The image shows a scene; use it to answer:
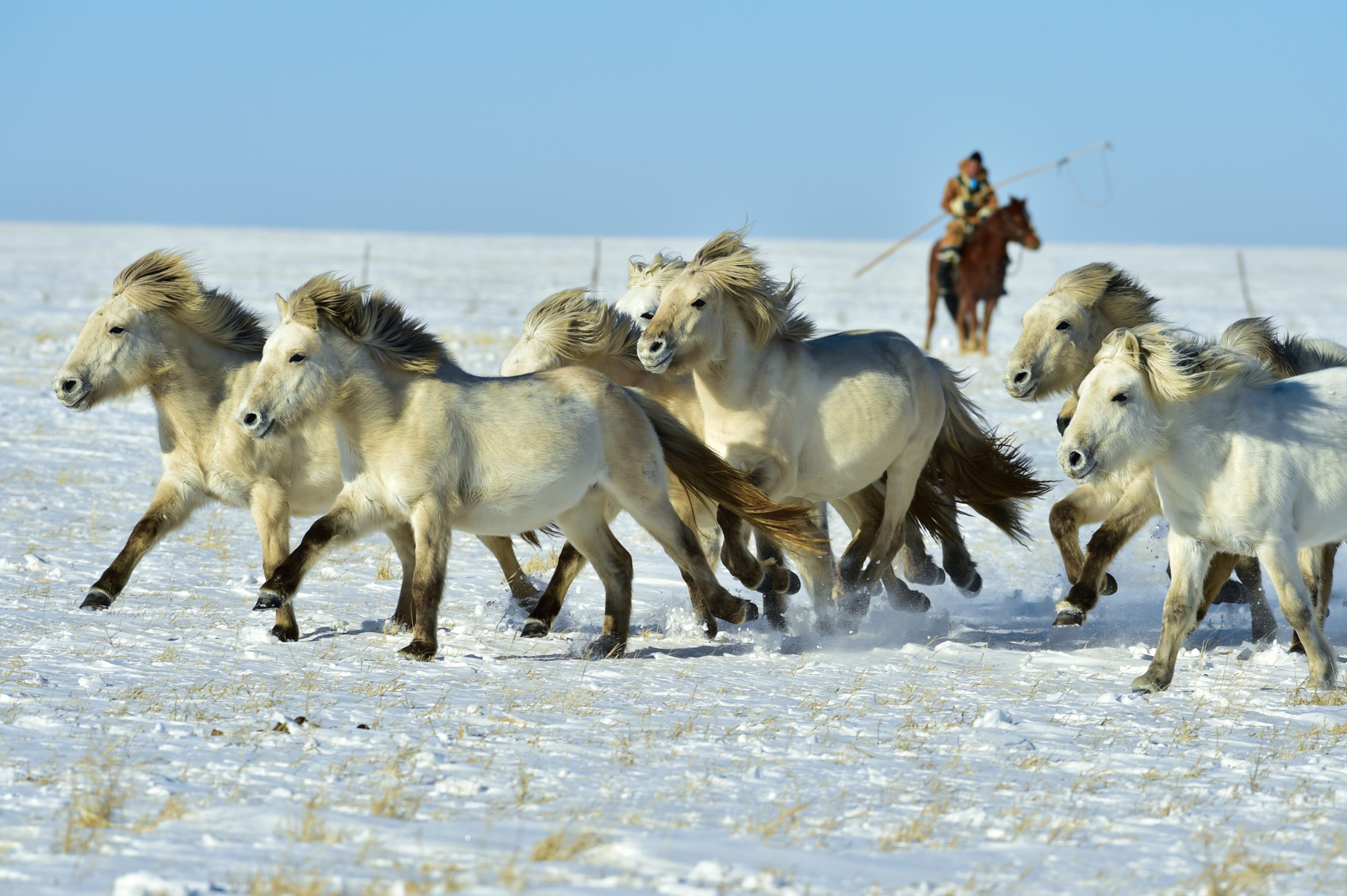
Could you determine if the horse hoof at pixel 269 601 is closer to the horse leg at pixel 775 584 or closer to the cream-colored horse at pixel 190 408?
the cream-colored horse at pixel 190 408

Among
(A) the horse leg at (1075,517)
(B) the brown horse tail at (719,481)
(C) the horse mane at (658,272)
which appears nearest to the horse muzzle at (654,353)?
(B) the brown horse tail at (719,481)

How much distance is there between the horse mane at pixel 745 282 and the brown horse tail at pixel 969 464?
1.51m

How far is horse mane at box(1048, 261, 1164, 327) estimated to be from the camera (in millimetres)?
7191

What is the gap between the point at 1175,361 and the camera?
5.48m

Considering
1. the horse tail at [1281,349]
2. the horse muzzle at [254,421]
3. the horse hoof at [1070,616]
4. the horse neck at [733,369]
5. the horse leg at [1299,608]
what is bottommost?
the horse hoof at [1070,616]

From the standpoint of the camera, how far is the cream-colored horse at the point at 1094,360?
6531mm

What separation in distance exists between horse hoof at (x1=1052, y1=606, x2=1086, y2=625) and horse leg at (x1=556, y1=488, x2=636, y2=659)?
1.71m

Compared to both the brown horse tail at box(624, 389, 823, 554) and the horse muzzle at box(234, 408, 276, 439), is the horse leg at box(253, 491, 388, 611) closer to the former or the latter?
the horse muzzle at box(234, 408, 276, 439)

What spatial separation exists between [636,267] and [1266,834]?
5511 mm

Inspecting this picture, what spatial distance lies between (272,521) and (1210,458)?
4.10m

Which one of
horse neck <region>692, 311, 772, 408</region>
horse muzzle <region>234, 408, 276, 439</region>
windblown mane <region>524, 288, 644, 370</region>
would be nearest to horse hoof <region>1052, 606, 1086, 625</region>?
horse neck <region>692, 311, 772, 408</region>

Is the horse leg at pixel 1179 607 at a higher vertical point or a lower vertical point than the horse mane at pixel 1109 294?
lower

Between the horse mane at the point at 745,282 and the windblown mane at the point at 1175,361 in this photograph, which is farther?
the horse mane at the point at 745,282

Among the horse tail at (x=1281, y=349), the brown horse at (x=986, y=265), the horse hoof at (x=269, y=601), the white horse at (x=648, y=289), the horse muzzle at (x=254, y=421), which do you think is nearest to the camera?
the horse hoof at (x=269, y=601)
